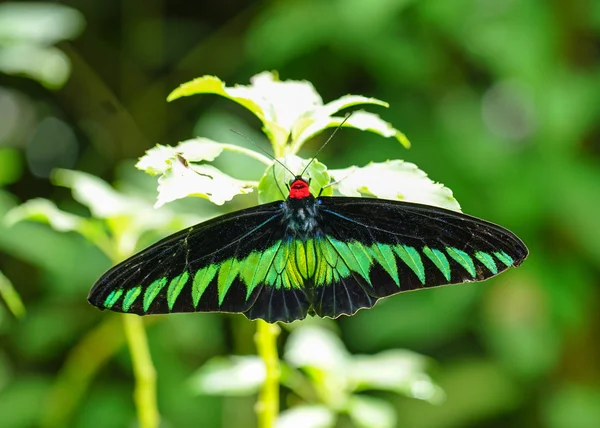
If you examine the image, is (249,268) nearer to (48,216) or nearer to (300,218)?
(300,218)

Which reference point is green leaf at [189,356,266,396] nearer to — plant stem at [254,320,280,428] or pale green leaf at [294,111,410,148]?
plant stem at [254,320,280,428]

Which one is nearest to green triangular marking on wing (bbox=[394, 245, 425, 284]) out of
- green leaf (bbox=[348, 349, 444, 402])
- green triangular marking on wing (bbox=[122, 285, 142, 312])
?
green triangular marking on wing (bbox=[122, 285, 142, 312])

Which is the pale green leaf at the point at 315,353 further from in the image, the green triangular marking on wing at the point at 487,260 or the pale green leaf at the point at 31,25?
the pale green leaf at the point at 31,25

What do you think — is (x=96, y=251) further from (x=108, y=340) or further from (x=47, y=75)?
(x=47, y=75)

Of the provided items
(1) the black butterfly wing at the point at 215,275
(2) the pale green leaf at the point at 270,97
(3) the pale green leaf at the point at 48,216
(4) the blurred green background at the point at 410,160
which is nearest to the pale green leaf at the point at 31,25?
(4) the blurred green background at the point at 410,160

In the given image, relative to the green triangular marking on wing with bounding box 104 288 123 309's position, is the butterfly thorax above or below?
above

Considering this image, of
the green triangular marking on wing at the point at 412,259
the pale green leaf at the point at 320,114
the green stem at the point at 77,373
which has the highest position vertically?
the green stem at the point at 77,373

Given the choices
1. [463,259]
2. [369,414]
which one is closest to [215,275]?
[463,259]

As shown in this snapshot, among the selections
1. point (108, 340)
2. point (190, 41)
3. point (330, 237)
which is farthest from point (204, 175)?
point (190, 41)
